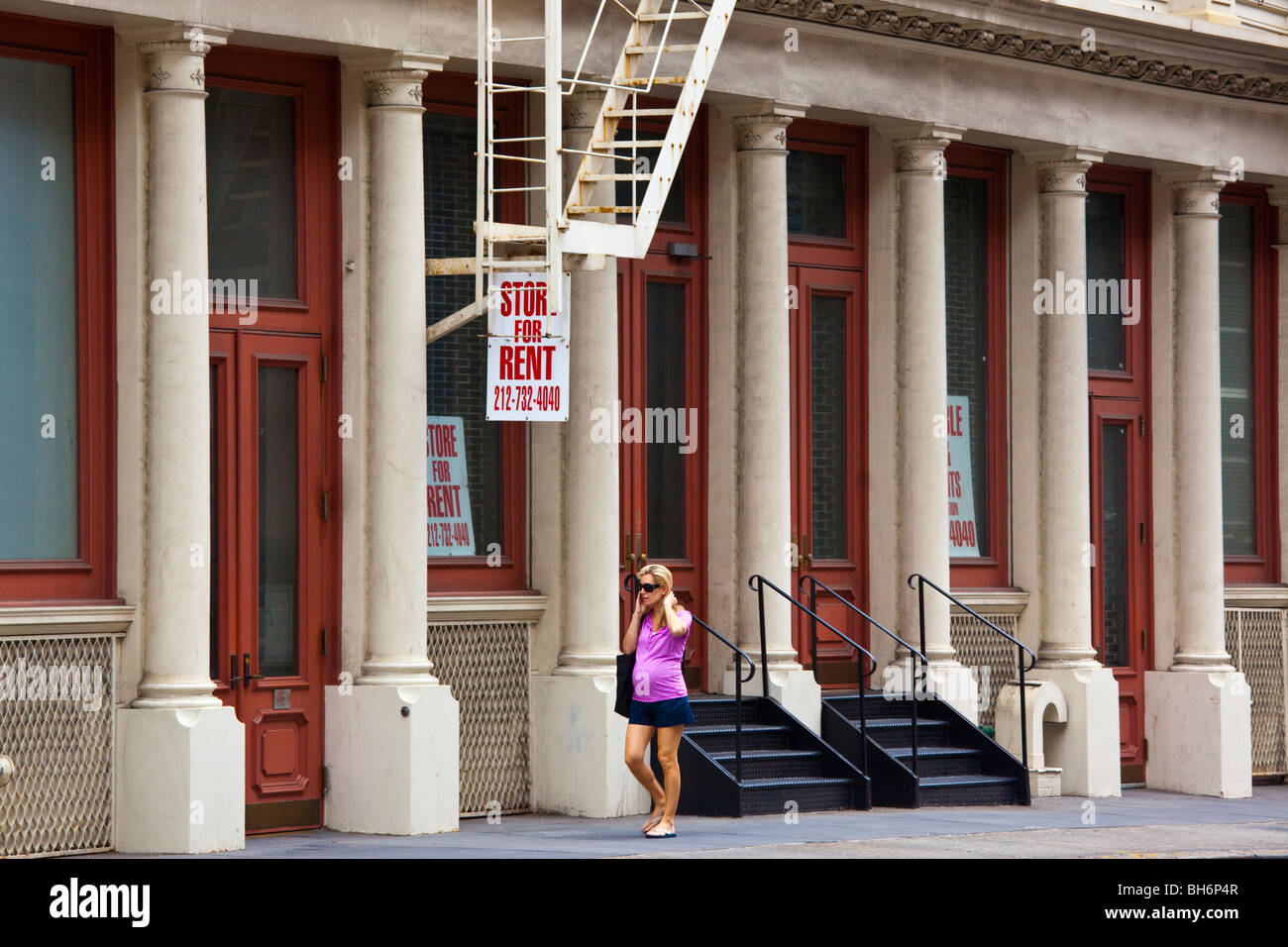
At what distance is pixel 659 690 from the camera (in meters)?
14.2

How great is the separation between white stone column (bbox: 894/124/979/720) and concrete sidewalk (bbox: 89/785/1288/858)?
1.72 m

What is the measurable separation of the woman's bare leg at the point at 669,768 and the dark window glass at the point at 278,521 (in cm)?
280

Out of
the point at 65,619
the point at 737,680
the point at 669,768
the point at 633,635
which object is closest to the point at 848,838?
the point at 669,768

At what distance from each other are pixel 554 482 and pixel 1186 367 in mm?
7451

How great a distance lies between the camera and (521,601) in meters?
16.4

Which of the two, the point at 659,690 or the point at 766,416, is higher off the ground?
the point at 766,416

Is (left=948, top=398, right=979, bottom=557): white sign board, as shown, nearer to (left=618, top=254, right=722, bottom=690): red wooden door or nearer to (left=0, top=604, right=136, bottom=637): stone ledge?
(left=618, top=254, right=722, bottom=690): red wooden door

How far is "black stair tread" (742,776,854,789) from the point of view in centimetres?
1625

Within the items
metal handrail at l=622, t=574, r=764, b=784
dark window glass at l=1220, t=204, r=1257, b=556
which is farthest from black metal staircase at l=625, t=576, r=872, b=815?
dark window glass at l=1220, t=204, r=1257, b=556

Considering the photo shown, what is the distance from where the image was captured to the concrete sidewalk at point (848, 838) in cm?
1370

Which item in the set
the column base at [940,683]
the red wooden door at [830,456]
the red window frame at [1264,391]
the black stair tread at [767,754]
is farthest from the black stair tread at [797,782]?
the red window frame at [1264,391]

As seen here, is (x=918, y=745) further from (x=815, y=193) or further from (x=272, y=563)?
(x=272, y=563)

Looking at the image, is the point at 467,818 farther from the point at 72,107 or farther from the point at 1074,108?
the point at 1074,108

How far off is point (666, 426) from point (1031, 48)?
4.87 metres
